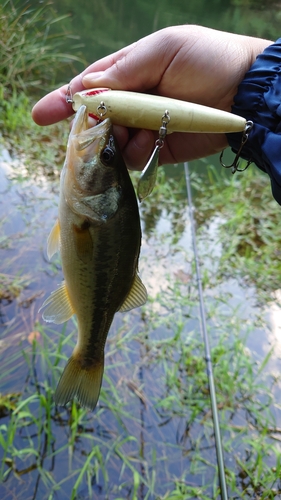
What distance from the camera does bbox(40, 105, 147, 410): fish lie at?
4.66ft

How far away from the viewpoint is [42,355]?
276cm

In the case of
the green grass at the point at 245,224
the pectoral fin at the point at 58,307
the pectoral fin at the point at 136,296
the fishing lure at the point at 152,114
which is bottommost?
the green grass at the point at 245,224

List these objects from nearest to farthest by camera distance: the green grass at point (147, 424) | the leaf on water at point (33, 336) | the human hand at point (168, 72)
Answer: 1. the human hand at point (168, 72)
2. the green grass at point (147, 424)
3. the leaf on water at point (33, 336)

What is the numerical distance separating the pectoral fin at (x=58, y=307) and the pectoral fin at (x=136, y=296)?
227mm

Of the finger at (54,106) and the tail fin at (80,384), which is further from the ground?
the finger at (54,106)

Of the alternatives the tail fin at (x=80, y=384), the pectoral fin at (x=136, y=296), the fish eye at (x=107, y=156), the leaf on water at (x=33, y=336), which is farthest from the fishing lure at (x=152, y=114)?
the leaf on water at (x=33, y=336)

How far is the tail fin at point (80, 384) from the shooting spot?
1.60m

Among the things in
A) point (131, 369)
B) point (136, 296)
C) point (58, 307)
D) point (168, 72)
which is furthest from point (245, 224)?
point (58, 307)

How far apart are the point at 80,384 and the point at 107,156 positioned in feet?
2.96

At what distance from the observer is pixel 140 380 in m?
2.88

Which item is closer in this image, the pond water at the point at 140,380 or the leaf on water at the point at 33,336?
the pond water at the point at 140,380

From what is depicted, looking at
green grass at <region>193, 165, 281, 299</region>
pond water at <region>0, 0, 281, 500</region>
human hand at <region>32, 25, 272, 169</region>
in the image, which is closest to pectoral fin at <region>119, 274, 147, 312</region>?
human hand at <region>32, 25, 272, 169</region>

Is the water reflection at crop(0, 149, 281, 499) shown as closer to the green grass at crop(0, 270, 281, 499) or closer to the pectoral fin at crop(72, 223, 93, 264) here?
the green grass at crop(0, 270, 281, 499)

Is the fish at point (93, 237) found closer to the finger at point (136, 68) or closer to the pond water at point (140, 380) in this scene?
the finger at point (136, 68)
